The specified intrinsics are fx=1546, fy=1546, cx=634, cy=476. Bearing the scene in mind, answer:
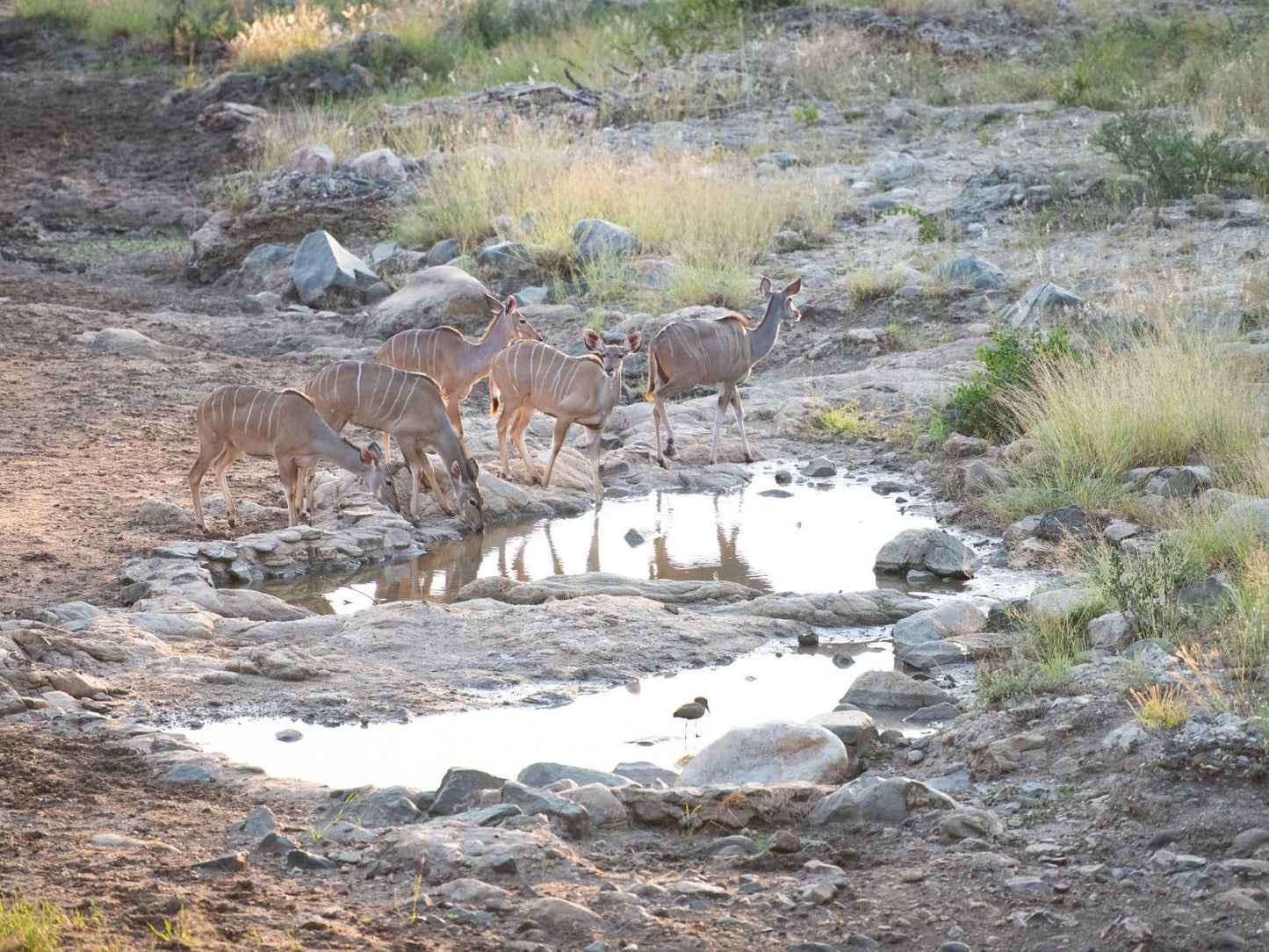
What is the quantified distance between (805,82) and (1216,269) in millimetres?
10380

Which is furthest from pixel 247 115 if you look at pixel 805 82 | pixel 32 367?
pixel 32 367

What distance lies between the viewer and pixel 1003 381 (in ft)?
40.5

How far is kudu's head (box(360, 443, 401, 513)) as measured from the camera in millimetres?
11055

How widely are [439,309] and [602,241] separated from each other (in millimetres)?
2209

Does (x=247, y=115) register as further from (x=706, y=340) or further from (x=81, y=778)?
(x=81, y=778)

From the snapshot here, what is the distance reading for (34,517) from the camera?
1044 centimetres

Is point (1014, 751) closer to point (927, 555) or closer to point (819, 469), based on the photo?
point (927, 555)

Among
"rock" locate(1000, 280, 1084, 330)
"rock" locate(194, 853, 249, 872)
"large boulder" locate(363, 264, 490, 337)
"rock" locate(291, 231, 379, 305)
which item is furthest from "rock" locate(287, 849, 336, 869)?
"rock" locate(291, 231, 379, 305)

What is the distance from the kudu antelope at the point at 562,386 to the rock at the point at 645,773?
557cm

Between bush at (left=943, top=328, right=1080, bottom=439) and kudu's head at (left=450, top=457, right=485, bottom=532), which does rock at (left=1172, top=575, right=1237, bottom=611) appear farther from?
kudu's head at (left=450, top=457, right=485, bottom=532)

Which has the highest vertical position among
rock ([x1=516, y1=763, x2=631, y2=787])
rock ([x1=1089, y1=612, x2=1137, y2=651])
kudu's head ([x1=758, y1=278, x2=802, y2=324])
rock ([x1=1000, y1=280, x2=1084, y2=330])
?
rock ([x1=516, y1=763, x2=631, y2=787])

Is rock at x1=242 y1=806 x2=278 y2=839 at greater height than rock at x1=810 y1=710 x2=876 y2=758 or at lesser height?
greater

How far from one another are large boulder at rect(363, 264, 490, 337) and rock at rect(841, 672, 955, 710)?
9693 mm

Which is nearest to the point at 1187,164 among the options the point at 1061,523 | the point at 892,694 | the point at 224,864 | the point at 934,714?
the point at 1061,523
